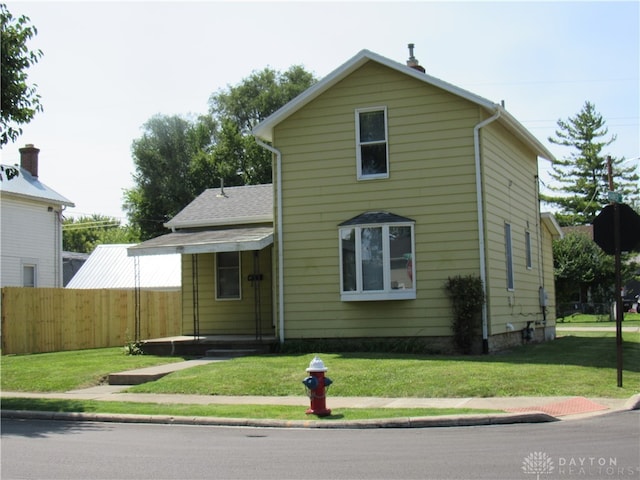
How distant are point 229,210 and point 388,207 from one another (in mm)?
6443

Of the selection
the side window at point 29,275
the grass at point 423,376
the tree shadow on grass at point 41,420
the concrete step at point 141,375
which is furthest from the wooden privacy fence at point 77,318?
the grass at point 423,376

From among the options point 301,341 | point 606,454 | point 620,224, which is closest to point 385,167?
point 301,341

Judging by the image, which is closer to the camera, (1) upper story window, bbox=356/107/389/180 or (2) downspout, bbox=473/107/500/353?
(2) downspout, bbox=473/107/500/353

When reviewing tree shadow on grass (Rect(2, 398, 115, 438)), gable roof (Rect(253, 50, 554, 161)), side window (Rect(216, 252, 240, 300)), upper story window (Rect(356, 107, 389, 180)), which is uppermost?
gable roof (Rect(253, 50, 554, 161))

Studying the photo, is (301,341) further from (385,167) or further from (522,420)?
(522,420)

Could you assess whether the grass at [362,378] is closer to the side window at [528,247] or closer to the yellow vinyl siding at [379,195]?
the yellow vinyl siding at [379,195]

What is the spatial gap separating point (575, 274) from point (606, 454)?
→ 37.6m

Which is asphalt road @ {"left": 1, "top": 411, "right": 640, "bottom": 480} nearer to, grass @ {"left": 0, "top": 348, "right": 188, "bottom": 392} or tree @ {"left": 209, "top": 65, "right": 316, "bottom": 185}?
grass @ {"left": 0, "top": 348, "right": 188, "bottom": 392}

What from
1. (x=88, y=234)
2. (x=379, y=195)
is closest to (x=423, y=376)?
(x=379, y=195)

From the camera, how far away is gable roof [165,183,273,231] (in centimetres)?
2256

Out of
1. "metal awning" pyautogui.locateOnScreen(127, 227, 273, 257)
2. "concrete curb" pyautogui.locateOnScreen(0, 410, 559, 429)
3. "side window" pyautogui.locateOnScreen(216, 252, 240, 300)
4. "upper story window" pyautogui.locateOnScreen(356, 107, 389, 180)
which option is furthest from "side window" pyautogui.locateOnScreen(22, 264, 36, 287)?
"concrete curb" pyautogui.locateOnScreen(0, 410, 559, 429)

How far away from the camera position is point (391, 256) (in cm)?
1855

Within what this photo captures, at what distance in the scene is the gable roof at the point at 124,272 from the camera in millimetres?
35219

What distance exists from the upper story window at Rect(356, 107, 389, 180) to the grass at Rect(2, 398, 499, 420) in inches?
333
